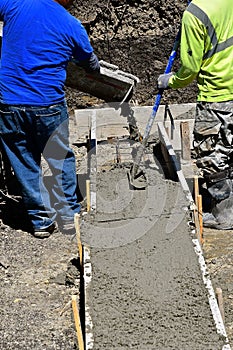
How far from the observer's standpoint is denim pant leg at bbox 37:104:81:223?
5.32 m

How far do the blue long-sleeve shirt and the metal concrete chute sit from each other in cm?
131

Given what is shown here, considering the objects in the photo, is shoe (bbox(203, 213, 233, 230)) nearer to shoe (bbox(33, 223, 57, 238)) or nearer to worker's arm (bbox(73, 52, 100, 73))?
shoe (bbox(33, 223, 57, 238))

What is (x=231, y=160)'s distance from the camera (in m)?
5.58

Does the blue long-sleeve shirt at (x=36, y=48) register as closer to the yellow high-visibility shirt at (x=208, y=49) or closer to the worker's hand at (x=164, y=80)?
the worker's hand at (x=164, y=80)

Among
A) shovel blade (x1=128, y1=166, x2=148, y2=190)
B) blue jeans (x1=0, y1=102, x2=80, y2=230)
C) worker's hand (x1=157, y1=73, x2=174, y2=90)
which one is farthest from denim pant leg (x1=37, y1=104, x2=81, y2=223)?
worker's hand (x1=157, y1=73, x2=174, y2=90)

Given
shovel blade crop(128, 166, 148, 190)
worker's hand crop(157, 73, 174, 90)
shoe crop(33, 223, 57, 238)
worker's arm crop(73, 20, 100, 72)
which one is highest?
worker's arm crop(73, 20, 100, 72)

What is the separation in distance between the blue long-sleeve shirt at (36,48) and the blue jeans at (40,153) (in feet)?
0.38

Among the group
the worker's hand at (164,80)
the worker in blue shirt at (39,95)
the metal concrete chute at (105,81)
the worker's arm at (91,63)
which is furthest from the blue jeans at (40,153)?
the metal concrete chute at (105,81)

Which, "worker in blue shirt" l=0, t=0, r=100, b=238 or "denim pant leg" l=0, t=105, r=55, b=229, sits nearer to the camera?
"worker in blue shirt" l=0, t=0, r=100, b=238

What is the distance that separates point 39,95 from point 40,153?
0.55 meters

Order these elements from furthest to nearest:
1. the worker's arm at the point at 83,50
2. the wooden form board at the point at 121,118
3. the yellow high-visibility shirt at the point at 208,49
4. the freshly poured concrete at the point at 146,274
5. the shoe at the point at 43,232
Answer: the wooden form board at the point at 121,118 → the shoe at the point at 43,232 → the worker's arm at the point at 83,50 → the yellow high-visibility shirt at the point at 208,49 → the freshly poured concrete at the point at 146,274

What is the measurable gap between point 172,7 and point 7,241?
4.69 metres

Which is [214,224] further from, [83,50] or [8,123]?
[8,123]

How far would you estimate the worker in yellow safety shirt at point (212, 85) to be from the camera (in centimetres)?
491
